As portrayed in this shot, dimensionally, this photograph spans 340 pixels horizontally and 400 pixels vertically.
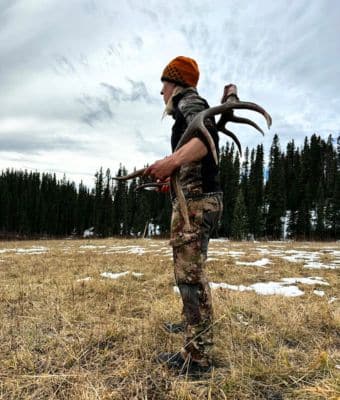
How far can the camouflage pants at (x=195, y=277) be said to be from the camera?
2742mm

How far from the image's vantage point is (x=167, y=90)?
3.01m

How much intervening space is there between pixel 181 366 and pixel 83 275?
241 inches

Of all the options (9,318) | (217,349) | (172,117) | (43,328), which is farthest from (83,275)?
(172,117)

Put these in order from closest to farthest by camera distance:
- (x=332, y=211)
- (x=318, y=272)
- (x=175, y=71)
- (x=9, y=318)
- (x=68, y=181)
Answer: (x=175, y=71) < (x=9, y=318) < (x=318, y=272) < (x=332, y=211) < (x=68, y=181)

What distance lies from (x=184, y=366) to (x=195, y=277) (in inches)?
29.6

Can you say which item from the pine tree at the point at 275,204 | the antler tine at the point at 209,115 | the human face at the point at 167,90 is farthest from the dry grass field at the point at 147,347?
the pine tree at the point at 275,204

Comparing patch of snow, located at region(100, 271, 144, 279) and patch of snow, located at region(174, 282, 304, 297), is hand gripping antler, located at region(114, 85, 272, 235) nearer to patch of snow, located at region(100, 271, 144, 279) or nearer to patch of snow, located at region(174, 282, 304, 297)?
patch of snow, located at region(174, 282, 304, 297)

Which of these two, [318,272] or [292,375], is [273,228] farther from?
[292,375]

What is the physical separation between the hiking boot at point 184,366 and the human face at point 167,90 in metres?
2.27

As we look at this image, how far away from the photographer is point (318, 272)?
9281 millimetres

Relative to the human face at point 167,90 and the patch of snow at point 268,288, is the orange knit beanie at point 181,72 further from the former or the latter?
the patch of snow at point 268,288

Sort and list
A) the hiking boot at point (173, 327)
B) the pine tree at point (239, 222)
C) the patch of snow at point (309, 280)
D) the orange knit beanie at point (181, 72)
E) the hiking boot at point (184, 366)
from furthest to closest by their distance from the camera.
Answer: the pine tree at point (239, 222)
the patch of snow at point (309, 280)
the hiking boot at point (173, 327)
the orange knit beanie at point (181, 72)
the hiking boot at point (184, 366)

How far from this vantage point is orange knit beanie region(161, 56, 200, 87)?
2904 mm

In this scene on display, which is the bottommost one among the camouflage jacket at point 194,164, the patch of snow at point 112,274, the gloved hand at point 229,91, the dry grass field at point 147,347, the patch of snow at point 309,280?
the patch of snow at point 112,274
